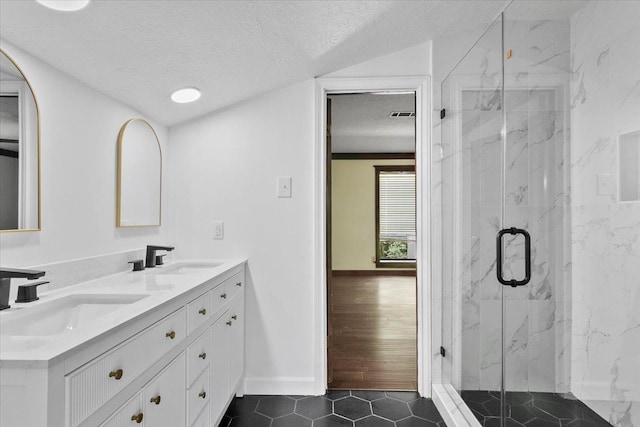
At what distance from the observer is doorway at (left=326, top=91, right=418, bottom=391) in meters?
2.84

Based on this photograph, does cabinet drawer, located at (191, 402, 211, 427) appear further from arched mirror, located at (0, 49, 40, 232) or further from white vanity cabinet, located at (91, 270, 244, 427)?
arched mirror, located at (0, 49, 40, 232)

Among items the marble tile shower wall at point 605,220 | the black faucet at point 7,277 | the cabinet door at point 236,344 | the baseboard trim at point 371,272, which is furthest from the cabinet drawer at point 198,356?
the baseboard trim at point 371,272

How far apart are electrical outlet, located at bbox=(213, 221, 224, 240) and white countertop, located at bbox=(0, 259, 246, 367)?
0.39 m

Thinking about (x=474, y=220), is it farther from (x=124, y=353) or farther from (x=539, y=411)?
(x=124, y=353)

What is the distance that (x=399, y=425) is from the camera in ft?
7.02


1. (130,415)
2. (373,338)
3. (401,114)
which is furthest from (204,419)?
(401,114)

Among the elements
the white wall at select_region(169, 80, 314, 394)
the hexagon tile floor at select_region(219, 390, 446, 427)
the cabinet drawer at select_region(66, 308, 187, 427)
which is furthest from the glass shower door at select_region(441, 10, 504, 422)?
the cabinet drawer at select_region(66, 308, 187, 427)

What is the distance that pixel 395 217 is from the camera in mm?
7449

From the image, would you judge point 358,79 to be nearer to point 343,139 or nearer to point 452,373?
point 452,373

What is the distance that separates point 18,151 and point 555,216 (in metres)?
1.97

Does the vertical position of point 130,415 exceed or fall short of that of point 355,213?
it falls short

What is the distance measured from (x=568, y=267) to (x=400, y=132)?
14.9 ft

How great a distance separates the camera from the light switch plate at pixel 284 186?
99.7 inches

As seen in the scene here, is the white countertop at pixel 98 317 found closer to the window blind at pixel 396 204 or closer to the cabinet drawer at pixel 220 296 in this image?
the cabinet drawer at pixel 220 296
